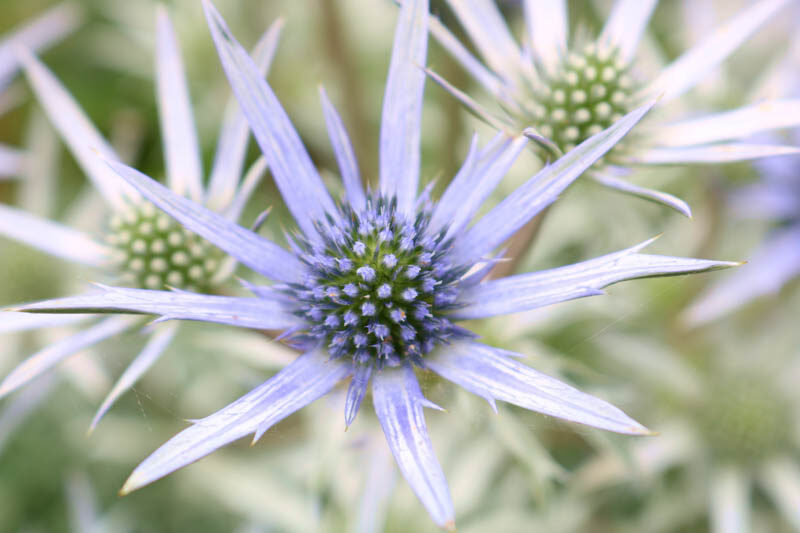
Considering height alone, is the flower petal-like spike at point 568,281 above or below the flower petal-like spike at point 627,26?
below

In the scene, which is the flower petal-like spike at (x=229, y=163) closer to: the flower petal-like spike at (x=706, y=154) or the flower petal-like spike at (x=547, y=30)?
the flower petal-like spike at (x=547, y=30)

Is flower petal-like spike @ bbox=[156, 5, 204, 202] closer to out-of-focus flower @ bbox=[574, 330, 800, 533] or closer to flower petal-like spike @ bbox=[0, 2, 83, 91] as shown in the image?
flower petal-like spike @ bbox=[0, 2, 83, 91]

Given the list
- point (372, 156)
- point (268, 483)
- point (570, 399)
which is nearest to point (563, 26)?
point (570, 399)

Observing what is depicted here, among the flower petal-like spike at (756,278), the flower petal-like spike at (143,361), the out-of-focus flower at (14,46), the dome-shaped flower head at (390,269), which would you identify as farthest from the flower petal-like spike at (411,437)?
the out-of-focus flower at (14,46)

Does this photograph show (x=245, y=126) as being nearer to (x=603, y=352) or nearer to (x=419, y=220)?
(x=419, y=220)

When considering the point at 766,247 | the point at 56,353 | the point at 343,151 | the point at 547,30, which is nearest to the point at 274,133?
the point at 343,151

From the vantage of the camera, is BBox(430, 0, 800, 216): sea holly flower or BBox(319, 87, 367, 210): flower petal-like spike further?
BBox(430, 0, 800, 216): sea holly flower

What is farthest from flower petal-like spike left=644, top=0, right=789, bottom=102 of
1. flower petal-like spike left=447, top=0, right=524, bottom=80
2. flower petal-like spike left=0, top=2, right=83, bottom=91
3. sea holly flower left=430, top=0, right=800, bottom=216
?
flower petal-like spike left=0, top=2, right=83, bottom=91
